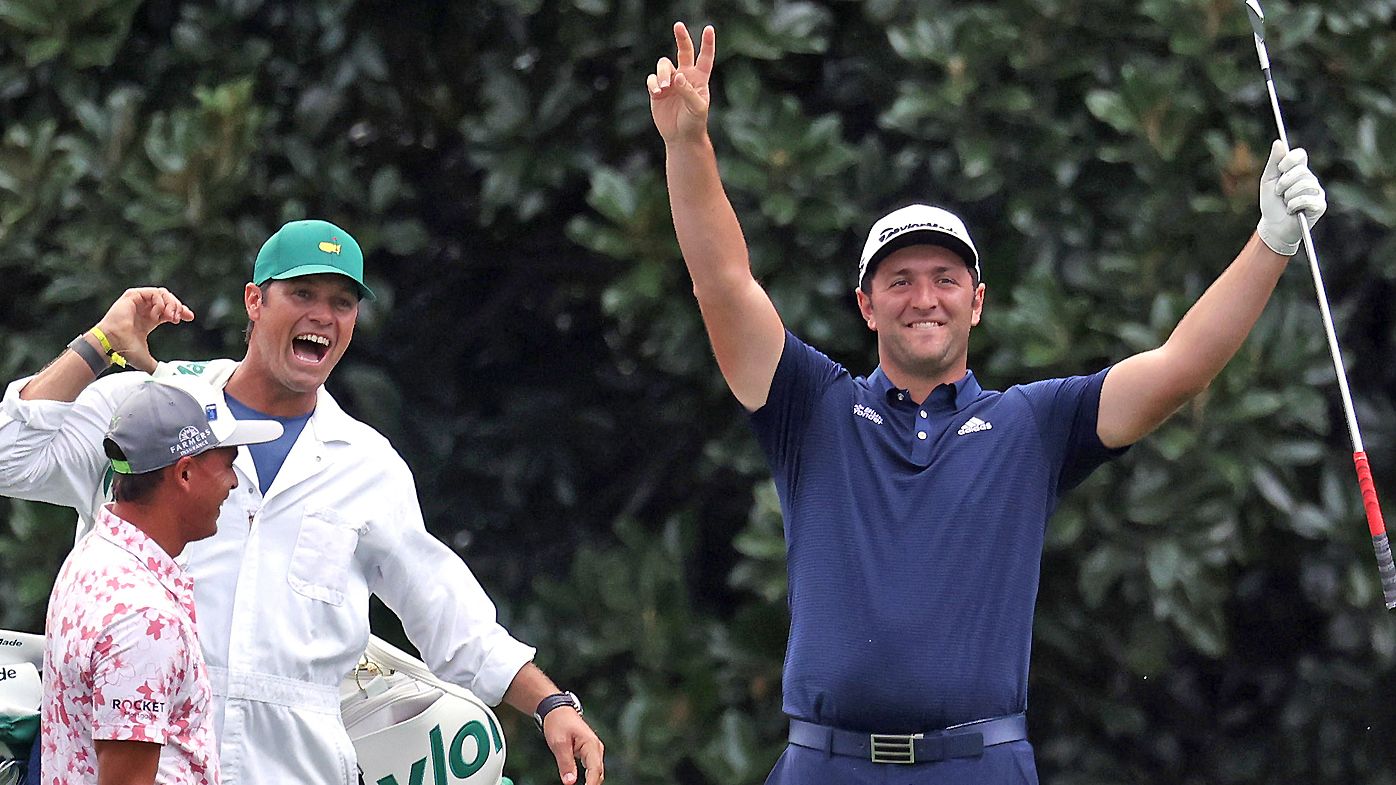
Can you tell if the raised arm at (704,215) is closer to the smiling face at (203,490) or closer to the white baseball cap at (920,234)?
the white baseball cap at (920,234)

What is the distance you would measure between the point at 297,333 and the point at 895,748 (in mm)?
1416

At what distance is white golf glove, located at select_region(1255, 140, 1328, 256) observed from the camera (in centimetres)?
395

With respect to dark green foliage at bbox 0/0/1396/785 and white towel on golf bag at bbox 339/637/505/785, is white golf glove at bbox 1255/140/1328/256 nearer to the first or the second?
dark green foliage at bbox 0/0/1396/785

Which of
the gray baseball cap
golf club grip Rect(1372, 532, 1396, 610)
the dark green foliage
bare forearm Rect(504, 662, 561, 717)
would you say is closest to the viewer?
the gray baseball cap

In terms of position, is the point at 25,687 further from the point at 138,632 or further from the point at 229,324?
the point at 229,324

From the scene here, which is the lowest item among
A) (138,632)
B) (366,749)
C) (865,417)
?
(366,749)

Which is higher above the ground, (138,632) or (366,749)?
(138,632)

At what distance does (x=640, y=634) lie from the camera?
5977 millimetres

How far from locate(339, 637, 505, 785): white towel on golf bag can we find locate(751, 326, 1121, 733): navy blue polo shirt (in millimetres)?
886

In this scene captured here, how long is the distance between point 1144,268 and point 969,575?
79.3 inches

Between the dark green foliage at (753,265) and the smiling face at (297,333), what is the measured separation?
1619 millimetres

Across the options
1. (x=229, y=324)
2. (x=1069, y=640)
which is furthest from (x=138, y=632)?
(x=1069, y=640)

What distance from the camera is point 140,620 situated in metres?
3.22

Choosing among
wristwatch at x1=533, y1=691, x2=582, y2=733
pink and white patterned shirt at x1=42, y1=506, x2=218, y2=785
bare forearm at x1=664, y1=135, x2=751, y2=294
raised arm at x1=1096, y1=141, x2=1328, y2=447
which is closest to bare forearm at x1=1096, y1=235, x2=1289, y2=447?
raised arm at x1=1096, y1=141, x2=1328, y2=447
